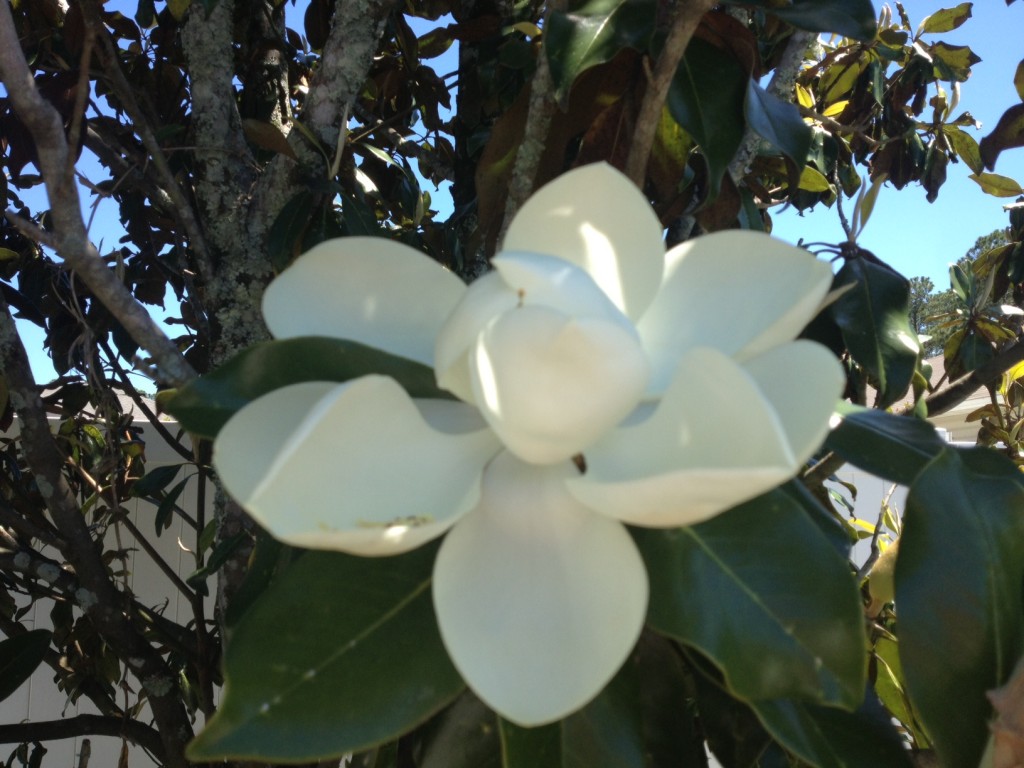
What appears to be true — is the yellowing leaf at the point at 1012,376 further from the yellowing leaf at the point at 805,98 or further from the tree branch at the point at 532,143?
the tree branch at the point at 532,143

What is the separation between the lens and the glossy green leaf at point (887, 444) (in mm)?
547

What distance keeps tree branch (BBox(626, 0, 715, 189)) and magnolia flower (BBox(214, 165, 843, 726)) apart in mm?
199

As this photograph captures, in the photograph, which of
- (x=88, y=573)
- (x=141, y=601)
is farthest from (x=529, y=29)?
(x=141, y=601)

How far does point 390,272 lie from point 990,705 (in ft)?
1.49

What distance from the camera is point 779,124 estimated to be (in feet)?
2.41

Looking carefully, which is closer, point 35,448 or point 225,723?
point 225,723

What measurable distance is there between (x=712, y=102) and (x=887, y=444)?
0.32 m

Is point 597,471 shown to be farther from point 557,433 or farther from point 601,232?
point 601,232

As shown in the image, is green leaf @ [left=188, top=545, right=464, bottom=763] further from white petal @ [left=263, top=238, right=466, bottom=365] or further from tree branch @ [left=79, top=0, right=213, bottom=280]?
tree branch @ [left=79, top=0, right=213, bottom=280]

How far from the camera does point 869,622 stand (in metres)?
0.82

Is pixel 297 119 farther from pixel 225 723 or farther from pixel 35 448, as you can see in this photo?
pixel 225 723

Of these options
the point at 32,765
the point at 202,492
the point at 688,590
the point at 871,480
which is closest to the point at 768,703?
the point at 688,590

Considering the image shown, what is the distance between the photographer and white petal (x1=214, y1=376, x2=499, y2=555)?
37 cm

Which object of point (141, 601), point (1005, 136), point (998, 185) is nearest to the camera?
point (1005, 136)
